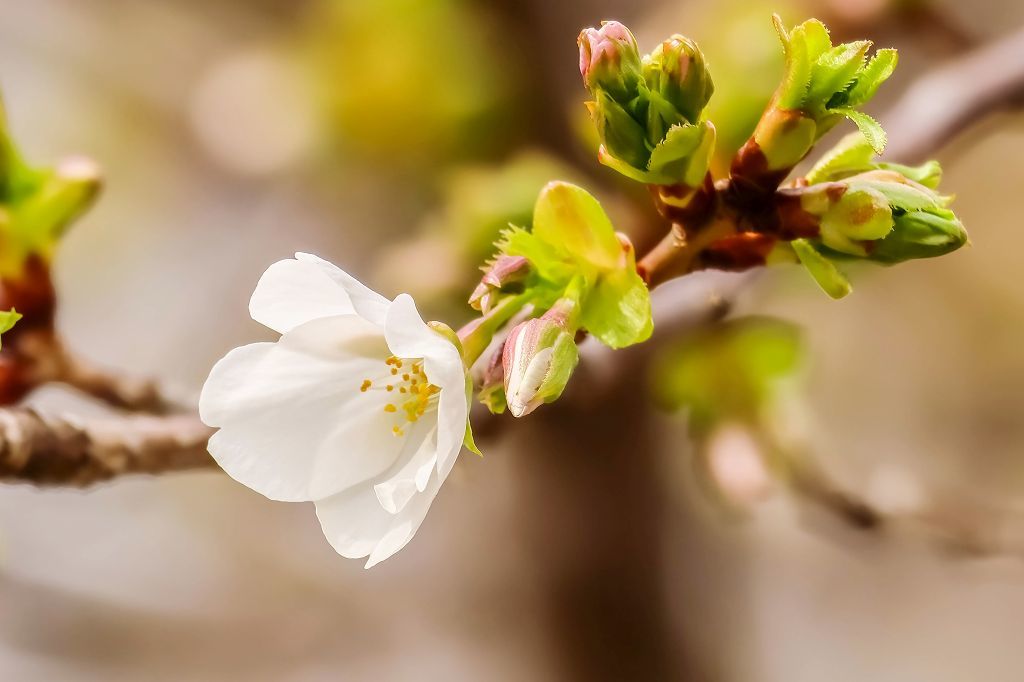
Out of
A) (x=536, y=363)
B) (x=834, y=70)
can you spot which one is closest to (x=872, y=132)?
(x=834, y=70)

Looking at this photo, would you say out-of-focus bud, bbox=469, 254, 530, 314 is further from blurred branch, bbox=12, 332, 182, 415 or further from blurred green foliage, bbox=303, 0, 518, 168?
blurred green foliage, bbox=303, 0, 518, 168

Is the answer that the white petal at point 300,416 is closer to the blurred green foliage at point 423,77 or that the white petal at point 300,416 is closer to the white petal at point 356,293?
the white petal at point 356,293

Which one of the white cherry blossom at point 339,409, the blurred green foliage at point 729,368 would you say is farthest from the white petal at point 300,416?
the blurred green foliage at point 729,368

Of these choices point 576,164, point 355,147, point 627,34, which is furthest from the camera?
point 355,147

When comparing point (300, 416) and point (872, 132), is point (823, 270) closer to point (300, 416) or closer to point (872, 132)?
point (872, 132)

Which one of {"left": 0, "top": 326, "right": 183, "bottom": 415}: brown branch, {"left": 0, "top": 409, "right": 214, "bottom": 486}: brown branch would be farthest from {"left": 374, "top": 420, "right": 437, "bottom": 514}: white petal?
{"left": 0, "top": 326, "right": 183, "bottom": 415}: brown branch

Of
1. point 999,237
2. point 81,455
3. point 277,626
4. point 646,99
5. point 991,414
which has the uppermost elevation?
point 646,99

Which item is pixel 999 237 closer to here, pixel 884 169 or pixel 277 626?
pixel 884 169

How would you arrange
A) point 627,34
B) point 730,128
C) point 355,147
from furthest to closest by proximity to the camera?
point 355,147
point 730,128
point 627,34

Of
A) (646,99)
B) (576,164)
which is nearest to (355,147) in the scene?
(576,164)
